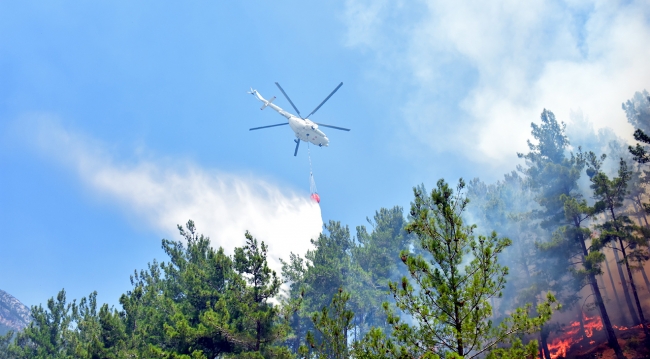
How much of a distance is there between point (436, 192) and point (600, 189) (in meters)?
23.9

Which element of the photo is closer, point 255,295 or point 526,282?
point 255,295

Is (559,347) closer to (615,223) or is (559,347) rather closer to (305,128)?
(615,223)

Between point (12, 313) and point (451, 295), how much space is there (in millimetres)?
162381

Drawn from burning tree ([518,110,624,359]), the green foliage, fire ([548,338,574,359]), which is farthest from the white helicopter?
fire ([548,338,574,359])

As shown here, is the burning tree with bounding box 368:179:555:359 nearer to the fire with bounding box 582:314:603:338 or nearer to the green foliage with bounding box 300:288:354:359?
the green foliage with bounding box 300:288:354:359

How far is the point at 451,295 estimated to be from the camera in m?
10.7

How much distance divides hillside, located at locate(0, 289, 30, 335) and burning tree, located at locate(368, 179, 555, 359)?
149 m

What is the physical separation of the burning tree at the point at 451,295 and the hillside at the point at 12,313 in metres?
149

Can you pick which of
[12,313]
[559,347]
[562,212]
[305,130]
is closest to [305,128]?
[305,130]

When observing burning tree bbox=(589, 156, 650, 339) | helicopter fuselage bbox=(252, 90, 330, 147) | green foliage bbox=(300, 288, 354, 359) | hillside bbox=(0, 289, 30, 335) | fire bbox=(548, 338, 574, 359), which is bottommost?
green foliage bbox=(300, 288, 354, 359)

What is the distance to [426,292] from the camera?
35.4ft

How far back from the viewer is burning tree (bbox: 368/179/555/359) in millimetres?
10297

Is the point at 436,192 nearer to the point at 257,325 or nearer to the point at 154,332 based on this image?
the point at 257,325

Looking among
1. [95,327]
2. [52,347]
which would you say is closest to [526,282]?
[95,327]
